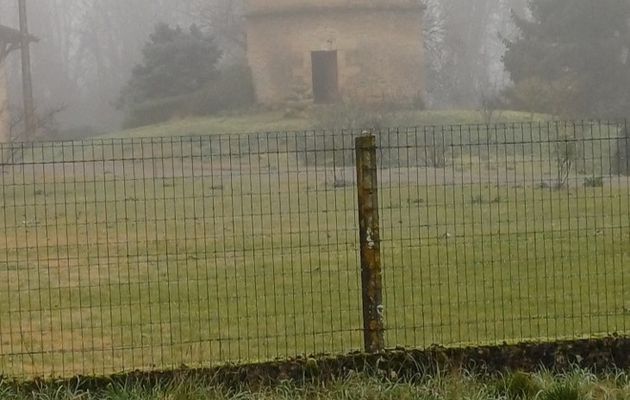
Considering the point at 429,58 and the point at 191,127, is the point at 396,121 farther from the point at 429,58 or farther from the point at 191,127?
the point at 429,58

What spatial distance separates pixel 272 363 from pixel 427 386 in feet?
3.37

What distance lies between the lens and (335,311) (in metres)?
10.4

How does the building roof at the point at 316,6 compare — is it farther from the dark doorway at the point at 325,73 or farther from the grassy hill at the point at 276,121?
the grassy hill at the point at 276,121

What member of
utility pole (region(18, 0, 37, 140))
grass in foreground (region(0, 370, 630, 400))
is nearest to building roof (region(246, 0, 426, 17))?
utility pole (region(18, 0, 37, 140))

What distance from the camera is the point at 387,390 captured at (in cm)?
704

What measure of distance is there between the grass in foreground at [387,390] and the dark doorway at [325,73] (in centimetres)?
3956

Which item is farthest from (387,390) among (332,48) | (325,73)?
(325,73)

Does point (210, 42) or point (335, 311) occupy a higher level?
point (210, 42)

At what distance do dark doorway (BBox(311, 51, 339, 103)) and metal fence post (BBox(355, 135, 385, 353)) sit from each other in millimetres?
38982

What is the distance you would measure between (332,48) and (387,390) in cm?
3924

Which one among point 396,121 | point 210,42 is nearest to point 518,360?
point 396,121

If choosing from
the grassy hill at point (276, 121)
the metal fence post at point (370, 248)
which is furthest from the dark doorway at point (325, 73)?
the metal fence post at point (370, 248)

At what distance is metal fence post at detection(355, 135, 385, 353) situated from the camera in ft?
25.2

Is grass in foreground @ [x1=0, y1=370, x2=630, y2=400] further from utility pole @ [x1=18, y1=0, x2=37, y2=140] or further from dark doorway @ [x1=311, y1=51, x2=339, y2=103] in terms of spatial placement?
dark doorway @ [x1=311, y1=51, x2=339, y2=103]
